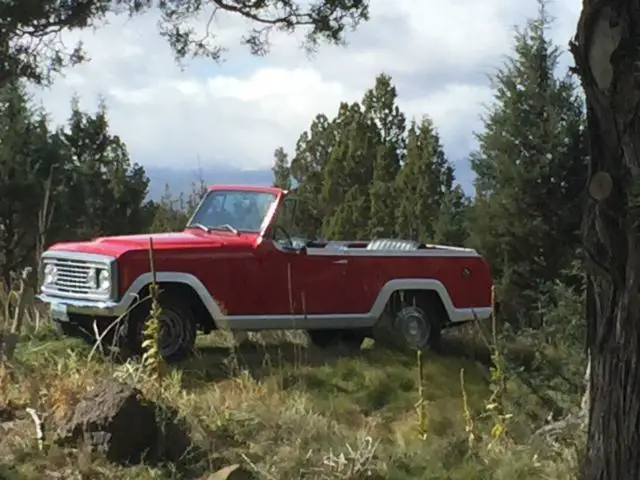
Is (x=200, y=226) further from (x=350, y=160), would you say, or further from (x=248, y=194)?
(x=350, y=160)

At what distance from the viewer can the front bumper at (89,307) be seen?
892 cm

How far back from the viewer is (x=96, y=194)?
24891 mm

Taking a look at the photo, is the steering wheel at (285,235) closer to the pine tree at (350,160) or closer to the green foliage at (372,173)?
the green foliage at (372,173)

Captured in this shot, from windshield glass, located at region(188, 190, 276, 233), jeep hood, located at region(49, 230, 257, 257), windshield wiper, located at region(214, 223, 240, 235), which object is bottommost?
jeep hood, located at region(49, 230, 257, 257)

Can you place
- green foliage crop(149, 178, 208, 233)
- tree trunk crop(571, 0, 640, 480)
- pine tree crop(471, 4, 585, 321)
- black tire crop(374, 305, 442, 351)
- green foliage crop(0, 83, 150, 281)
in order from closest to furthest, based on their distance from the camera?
tree trunk crop(571, 0, 640, 480) → black tire crop(374, 305, 442, 351) → green foliage crop(149, 178, 208, 233) → pine tree crop(471, 4, 585, 321) → green foliage crop(0, 83, 150, 281)

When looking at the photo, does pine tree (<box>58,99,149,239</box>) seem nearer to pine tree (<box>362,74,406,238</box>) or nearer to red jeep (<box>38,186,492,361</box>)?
pine tree (<box>362,74,406,238</box>)

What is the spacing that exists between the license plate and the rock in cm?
346

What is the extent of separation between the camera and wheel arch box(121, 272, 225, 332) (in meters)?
8.98

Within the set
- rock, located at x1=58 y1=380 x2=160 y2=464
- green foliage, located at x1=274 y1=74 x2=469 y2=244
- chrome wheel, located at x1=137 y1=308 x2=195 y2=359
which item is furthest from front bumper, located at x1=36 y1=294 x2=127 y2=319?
green foliage, located at x1=274 y1=74 x2=469 y2=244

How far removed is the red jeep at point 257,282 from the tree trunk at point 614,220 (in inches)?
207

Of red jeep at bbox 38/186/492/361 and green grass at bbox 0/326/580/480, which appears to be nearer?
green grass at bbox 0/326/580/480

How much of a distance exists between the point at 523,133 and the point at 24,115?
41.2 ft

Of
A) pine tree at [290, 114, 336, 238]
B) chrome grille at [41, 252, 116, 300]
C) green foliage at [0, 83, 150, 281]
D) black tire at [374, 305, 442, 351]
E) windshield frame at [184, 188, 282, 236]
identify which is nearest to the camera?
chrome grille at [41, 252, 116, 300]

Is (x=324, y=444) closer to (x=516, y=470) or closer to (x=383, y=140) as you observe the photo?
(x=516, y=470)
